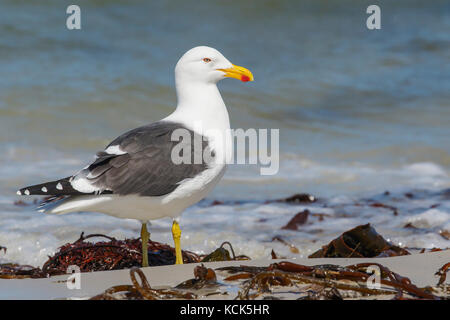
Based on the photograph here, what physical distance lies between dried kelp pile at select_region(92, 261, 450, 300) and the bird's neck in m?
1.74

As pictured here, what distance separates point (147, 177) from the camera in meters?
4.39

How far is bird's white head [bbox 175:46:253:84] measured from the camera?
16.9 ft

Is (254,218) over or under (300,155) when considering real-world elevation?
under

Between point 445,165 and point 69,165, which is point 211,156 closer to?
point 69,165

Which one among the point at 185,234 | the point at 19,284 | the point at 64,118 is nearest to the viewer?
the point at 19,284

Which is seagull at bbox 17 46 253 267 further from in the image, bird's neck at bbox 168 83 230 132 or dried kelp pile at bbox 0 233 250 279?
dried kelp pile at bbox 0 233 250 279

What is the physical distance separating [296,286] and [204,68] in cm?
257

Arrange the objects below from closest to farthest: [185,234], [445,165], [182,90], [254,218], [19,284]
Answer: [19,284] → [182,90] → [185,234] → [254,218] → [445,165]

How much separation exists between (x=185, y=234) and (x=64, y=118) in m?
6.52

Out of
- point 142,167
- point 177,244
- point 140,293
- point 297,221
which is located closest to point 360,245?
point 177,244

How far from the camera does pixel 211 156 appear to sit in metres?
4.52

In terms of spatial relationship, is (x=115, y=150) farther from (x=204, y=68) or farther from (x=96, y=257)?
(x=204, y=68)
